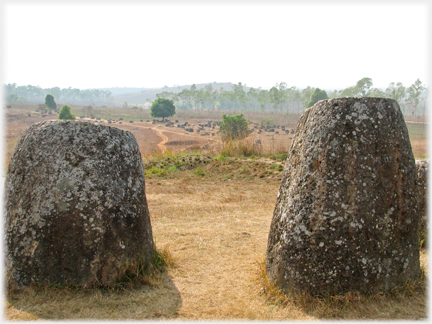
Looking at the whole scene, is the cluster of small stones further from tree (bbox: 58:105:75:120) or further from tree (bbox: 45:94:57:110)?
tree (bbox: 45:94:57:110)

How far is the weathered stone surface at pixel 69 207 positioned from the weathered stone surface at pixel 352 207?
1.81 meters

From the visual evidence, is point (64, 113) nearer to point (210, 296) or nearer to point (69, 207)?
point (69, 207)

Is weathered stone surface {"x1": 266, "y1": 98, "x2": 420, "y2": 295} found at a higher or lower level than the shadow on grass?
higher

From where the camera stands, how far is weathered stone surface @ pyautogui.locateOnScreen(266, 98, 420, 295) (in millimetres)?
3334

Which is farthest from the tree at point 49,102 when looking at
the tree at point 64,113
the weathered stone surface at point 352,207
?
the weathered stone surface at point 352,207

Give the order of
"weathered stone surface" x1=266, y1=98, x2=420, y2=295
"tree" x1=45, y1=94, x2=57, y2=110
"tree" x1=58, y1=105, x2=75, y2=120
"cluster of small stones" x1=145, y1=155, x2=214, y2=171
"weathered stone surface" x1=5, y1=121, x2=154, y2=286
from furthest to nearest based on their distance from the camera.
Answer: "tree" x1=45, y1=94, x2=57, y2=110 < "tree" x1=58, y1=105, x2=75, y2=120 < "cluster of small stones" x1=145, y1=155, x2=214, y2=171 < "weathered stone surface" x1=5, y1=121, x2=154, y2=286 < "weathered stone surface" x1=266, y1=98, x2=420, y2=295

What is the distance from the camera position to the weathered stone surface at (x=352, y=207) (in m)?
3.33

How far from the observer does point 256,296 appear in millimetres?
3670

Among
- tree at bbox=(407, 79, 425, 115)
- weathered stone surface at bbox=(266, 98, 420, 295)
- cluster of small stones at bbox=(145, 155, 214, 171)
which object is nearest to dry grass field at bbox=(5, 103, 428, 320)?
weathered stone surface at bbox=(266, 98, 420, 295)

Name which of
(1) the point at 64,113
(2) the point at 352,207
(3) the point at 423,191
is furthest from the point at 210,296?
(1) the point at 64,113

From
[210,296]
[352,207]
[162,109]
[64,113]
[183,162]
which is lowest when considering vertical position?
[210,296]

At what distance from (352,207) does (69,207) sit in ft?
9.44

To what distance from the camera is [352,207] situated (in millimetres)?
3324

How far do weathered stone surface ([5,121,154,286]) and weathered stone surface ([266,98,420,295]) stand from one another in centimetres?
181
